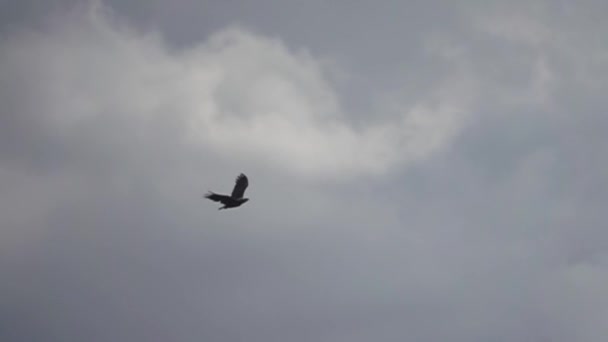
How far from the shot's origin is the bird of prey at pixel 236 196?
332 feet

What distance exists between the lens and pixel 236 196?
104 m

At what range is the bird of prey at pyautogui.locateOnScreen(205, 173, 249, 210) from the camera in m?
101

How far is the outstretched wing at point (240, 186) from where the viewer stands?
103625 millimetres

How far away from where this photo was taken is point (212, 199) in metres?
101

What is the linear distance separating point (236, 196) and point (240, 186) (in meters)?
1.37

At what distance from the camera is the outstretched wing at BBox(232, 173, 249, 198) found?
104 m

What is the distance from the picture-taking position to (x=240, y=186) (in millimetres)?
103938

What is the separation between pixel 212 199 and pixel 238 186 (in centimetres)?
433

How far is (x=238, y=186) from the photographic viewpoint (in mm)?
103750
